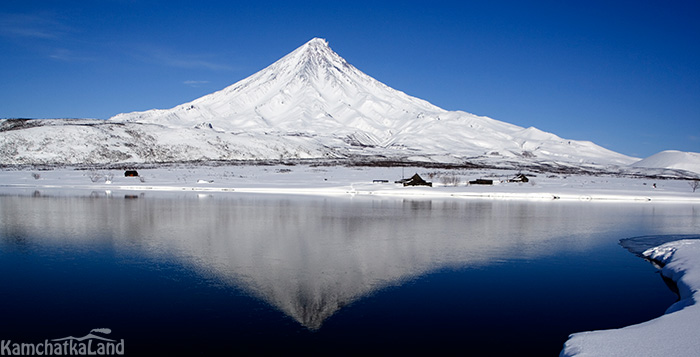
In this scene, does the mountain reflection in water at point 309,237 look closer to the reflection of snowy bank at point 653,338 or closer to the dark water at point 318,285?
the dark water at point 318,285

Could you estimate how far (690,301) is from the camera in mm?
8828

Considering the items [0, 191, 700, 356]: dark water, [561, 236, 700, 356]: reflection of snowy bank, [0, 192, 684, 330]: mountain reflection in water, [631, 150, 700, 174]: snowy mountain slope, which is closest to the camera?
[561, 236, 700, 356]: reflection of snowy bank

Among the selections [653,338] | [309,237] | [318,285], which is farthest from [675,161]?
[653,338]

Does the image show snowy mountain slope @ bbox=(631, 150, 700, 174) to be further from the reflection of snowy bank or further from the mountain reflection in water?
the reflection of snowy bank

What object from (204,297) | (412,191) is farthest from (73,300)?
(412,191)

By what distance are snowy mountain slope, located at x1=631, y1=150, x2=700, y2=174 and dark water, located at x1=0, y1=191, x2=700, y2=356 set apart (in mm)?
148481

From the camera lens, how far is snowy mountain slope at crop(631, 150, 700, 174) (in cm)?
14588

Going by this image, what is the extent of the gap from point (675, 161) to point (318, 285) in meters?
168

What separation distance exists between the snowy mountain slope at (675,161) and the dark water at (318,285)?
148481mm

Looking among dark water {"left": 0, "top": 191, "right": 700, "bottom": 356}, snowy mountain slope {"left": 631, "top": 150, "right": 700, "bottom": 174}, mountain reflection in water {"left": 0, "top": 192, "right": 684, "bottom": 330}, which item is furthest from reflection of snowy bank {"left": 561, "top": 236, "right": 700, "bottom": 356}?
snowy mountain slope {"left": 631, "top": 150, "right": 700, "bottom": 174}

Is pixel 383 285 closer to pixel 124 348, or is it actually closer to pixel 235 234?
pixel 124 348

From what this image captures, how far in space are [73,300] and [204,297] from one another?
2.16 m

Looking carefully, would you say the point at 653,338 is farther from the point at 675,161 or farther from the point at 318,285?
the point at 675,161

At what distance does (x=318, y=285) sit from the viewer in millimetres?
10148
